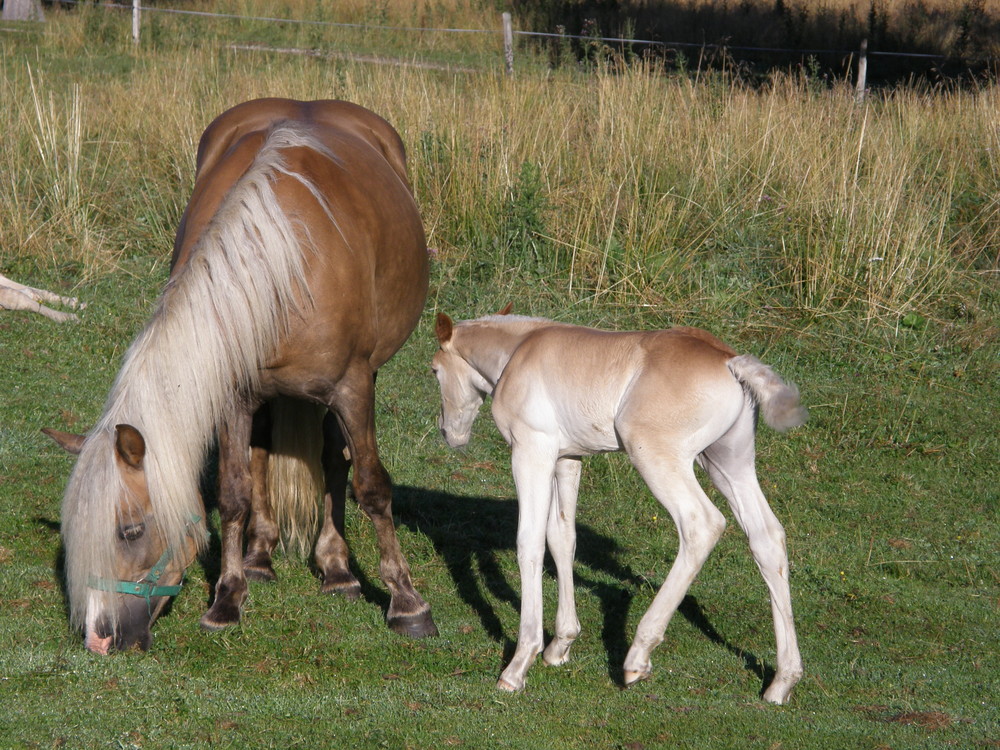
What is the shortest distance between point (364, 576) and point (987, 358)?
216 inches

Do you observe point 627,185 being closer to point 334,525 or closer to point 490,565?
point 490,565

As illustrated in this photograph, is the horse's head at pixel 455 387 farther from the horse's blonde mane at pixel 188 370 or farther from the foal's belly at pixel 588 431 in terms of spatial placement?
the horse's blonde mane at pixel 188 370

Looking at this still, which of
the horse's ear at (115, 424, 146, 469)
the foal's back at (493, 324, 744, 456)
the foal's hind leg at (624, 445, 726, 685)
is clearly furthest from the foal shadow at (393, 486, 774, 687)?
the horse's ear at (115, 424, 146, 469)

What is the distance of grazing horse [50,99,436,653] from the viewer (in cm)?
361

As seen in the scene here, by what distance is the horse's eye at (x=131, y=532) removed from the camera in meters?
3.61

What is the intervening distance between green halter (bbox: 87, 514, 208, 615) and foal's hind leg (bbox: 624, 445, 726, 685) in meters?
1.66

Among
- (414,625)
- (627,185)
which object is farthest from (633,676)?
(627,185)

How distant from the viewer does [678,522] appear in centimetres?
361

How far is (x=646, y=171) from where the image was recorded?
9383mm

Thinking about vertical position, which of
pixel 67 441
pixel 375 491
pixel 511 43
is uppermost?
pixel 511 43

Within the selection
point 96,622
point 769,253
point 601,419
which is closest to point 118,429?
point 96,622

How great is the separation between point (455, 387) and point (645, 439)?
1.11 metres

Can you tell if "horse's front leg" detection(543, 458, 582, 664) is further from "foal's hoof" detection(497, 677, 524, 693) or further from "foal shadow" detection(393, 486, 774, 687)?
"foal's hoof" detection(497, 677, 524, 693)

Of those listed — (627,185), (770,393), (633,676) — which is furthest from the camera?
(627,185)
